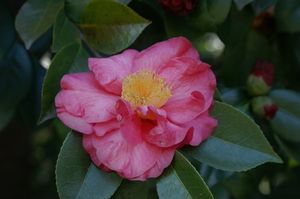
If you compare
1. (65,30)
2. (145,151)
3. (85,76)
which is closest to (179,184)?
(145,151)

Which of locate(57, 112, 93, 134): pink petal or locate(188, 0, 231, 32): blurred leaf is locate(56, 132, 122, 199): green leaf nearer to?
locate(57, 112, 93, 134): pink petal

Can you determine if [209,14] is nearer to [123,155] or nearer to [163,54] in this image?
[163,54]

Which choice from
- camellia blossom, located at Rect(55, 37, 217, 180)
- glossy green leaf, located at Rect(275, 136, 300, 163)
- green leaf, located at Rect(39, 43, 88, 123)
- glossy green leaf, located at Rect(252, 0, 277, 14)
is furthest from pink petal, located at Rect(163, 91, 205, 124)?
glossy green leaf, located at Rect(275, 136, 300, 163)

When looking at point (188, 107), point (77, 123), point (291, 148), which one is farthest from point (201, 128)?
point (291, 148)

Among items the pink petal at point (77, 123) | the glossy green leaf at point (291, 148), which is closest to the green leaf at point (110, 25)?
the pink petal at point (77, 123)

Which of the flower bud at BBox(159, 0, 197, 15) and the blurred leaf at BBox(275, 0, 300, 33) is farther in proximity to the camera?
the blurred leaf at BBox(275, 0, 300, 33)

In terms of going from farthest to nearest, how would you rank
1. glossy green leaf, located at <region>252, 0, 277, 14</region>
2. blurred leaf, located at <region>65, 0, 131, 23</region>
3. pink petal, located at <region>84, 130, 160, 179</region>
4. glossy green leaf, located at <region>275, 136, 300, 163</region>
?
1. glossy green leaf, located at <region>275, 136, 300, 163</region>
2. glossy green leaf, located at <region>252, 0, 277, 14</region>
3. blurred leaf, located at <region>65, 0, 131, 23</region>
4. pink petal, located at <region>84, 130, 160, 179</region>
